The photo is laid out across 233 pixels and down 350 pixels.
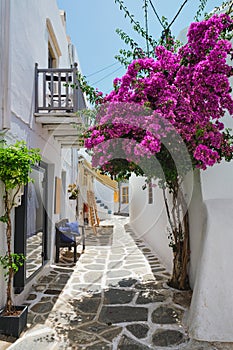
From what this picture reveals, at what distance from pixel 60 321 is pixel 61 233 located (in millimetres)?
4001

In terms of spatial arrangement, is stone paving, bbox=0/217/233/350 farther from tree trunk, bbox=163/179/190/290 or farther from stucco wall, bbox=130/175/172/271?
stucco wall, bbox=130/175/172/271

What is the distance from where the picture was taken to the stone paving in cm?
404

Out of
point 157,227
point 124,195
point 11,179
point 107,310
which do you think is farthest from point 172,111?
point 124,195

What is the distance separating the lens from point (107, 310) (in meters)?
5.17

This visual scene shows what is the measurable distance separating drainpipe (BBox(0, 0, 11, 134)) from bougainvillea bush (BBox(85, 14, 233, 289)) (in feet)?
4.63

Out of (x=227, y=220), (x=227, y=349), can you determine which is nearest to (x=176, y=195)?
(x=227, y=220)

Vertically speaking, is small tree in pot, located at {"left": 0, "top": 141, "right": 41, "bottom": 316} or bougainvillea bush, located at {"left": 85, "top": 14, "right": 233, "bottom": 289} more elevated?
bougainvillea bush, located at {"left": 85, "top": 14, "right": 233, "bottom": 289}

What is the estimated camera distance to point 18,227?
5.24 metres

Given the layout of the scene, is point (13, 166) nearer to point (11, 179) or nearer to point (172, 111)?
point (11, 179)

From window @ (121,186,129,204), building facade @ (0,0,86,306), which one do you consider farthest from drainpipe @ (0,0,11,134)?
window @ (121,186,129,204)

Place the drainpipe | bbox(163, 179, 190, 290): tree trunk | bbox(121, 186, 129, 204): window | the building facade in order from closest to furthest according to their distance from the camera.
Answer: the drainpipe < the building facade < bbox(163, 179, 190, 290): tree trunk < bbox(121, 186, 129, 204): window

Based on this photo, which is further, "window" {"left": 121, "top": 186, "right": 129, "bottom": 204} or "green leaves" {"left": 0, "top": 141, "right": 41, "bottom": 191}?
"window" {"left": 121, "top": 186, "right": 129, "bottom": 204}

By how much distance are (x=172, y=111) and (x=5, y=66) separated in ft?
8.99

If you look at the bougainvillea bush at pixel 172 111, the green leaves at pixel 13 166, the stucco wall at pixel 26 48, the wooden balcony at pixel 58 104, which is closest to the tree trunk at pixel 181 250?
the bougainvillea bush at pixel 172 111
